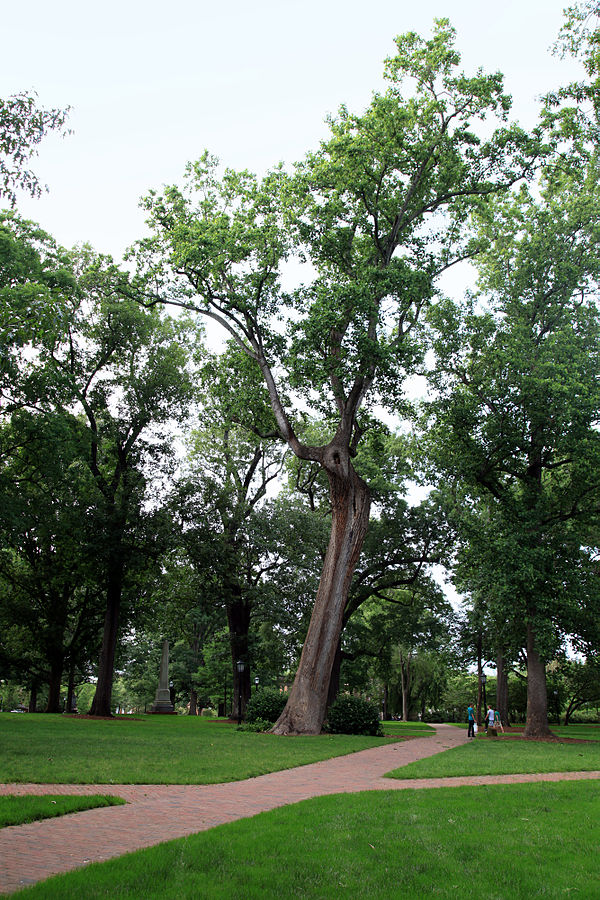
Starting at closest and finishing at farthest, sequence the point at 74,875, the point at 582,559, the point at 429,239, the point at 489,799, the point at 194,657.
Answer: the point at 74,875 < the point at 489,799 < the point at 429,239 < the point at 582,559 < the point at 194,657

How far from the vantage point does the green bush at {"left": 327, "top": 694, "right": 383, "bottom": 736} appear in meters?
22.3

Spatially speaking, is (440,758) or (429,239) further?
(429,239)

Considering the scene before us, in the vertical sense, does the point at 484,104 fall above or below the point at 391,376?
above

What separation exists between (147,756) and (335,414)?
1434cm

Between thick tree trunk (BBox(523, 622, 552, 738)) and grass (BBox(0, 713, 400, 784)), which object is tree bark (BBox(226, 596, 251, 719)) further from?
thick tree trunk (BBox(523, 622, 552, 738))

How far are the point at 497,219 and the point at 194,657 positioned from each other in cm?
3782

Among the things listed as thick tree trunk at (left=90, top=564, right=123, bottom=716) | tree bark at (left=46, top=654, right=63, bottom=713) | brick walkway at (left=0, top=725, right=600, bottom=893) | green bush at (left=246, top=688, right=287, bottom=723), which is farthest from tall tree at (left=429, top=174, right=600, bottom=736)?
tree bark at (left=46, top=654, right=63, bottom=713)

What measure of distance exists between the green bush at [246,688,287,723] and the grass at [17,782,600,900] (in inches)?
658

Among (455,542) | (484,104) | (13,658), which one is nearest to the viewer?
(484,104)

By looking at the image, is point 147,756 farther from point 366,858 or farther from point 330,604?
point 330,604

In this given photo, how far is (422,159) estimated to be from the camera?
2067 cm

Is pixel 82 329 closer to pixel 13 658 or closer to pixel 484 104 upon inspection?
pixel 484 104

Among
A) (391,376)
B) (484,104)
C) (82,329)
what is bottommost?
(391,376)

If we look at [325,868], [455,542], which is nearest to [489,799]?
[325,868]
